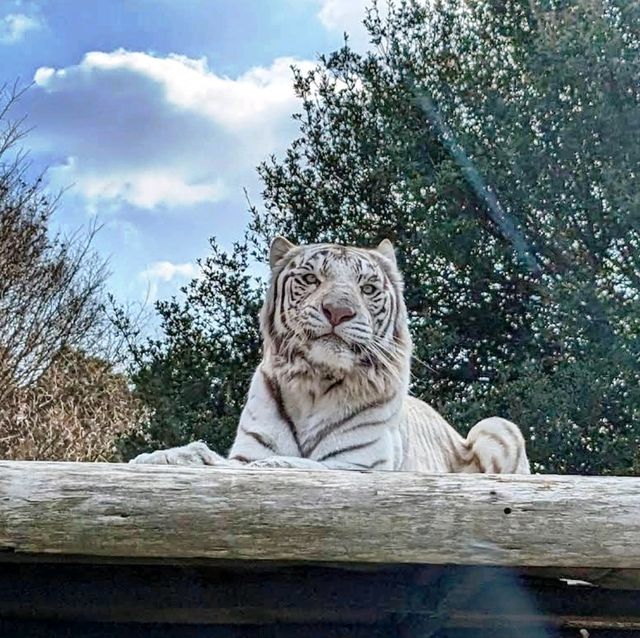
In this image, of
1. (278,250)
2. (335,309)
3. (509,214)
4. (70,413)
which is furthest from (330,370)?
(70,413)

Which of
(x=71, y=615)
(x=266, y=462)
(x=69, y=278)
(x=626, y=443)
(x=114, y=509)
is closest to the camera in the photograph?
(x=114, y=509)

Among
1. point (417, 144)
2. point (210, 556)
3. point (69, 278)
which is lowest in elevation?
point (210, 556)

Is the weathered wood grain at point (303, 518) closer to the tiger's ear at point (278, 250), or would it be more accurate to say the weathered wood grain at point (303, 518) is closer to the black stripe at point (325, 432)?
the black stripe at point (325, 432)

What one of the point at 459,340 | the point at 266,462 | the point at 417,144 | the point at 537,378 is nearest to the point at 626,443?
the point at 537,378

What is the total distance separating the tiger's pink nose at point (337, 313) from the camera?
9.66ft

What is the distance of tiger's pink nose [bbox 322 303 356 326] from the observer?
295cm

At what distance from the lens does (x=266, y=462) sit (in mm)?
2359

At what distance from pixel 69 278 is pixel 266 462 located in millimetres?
8695

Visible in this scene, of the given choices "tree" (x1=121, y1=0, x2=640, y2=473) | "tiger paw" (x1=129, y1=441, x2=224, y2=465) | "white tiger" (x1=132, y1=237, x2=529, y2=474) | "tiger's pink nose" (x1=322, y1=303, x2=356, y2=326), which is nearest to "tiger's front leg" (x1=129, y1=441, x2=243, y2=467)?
"tiger paw" (x1=129, y1=441, x2=224, y2=465)

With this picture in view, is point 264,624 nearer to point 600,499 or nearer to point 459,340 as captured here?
point 600,499

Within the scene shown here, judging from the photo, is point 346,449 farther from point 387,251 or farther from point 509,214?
point 509,214

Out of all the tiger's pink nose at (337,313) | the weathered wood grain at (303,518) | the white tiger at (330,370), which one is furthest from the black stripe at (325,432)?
the weathered wood grain at (303,518)

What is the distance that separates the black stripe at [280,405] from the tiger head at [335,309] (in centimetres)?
9

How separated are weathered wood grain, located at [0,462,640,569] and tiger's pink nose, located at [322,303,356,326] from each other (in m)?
1.36
